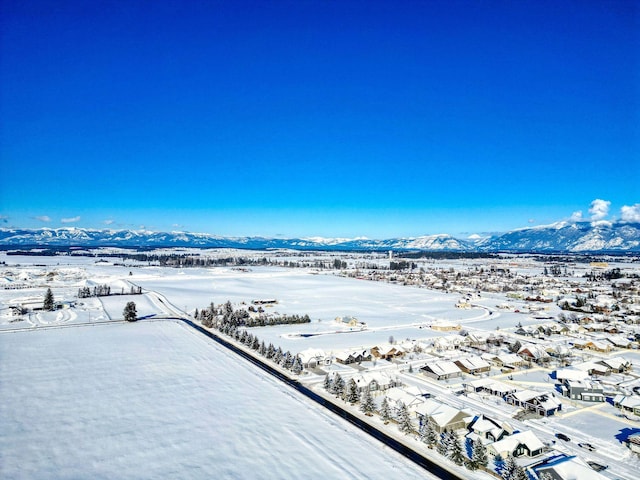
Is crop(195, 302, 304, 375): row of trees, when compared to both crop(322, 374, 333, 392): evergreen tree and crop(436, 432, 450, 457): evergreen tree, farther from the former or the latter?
crop(436, 432, 450, 457): evergreen tree

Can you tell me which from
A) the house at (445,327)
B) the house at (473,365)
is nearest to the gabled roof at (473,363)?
the house at (473,365)

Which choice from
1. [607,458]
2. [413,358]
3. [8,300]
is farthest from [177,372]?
[8,300]

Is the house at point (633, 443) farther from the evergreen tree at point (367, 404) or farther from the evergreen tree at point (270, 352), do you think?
the evergreen tree at point (270, 352)

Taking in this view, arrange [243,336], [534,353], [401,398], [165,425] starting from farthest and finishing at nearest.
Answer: [243,336], [534,353], [401,398], [165,425]

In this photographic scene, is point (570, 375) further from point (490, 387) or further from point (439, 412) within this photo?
point (439, 412)

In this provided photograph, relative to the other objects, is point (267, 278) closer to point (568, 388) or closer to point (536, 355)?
point (536, 355)

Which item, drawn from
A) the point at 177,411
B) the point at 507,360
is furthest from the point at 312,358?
the point at 507,360
